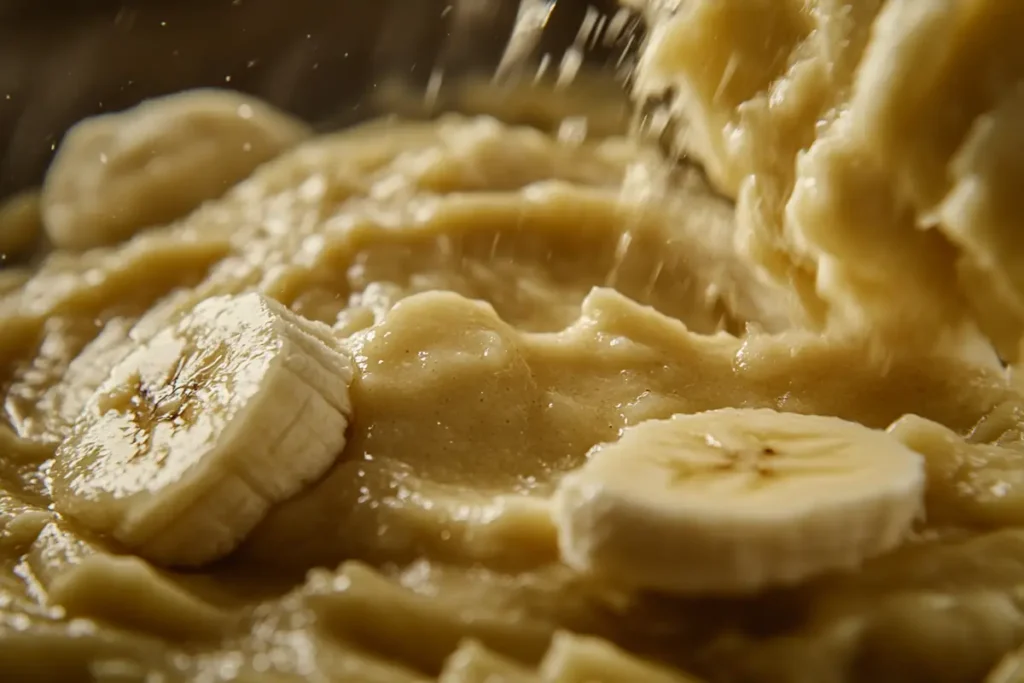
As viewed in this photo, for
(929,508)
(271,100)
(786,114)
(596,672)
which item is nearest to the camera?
(596,672)

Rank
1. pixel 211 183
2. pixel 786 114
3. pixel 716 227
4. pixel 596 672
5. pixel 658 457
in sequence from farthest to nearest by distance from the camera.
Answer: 1. pixel 211 183
2. pixel 716 227
3. pixel 786 114
4. pixel 658 457
5. pixel 596 672

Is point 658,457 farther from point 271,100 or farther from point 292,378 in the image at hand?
point 271,100

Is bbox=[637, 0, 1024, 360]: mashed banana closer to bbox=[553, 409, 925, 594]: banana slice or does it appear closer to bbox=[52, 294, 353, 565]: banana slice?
bbox=[553, 409, 925, 594]: banana slice

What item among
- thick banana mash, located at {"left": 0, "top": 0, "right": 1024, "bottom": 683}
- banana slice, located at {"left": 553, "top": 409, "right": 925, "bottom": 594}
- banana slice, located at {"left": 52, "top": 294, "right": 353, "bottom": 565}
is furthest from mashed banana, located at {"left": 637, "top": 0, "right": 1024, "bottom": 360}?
banana slice, located at {"left": 52, "top": 294, "right": 353, "bottom": 565}

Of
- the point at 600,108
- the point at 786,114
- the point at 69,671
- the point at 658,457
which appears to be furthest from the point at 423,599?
the point at 600,108

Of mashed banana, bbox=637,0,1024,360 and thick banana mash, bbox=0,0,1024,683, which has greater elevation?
mashed banana, bbox=637,0,1024,360

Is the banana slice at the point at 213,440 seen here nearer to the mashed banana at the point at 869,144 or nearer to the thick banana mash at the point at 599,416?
the thick banana mash at the point at 599,416

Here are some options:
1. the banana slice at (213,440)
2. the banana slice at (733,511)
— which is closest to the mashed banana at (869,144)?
the banana slice at (733,511)
